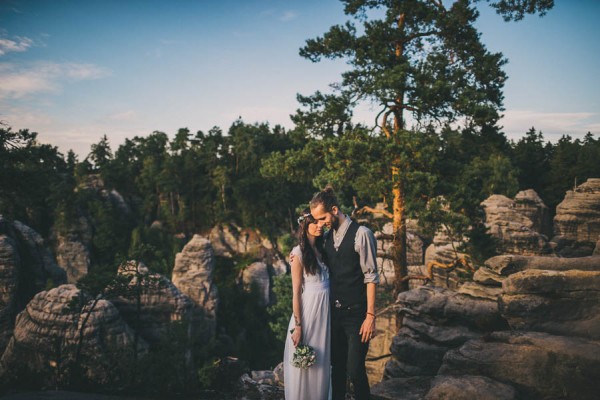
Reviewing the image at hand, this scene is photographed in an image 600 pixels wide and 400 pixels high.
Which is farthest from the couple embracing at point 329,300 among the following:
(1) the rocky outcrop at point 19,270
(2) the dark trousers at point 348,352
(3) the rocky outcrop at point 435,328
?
(1) the rocky outcrop at point 19,270

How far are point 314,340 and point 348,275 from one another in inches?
28.6

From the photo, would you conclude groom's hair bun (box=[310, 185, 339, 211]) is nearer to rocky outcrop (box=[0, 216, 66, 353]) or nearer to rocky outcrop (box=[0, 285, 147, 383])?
rocky outcrop (box=[0, 285, 147, 383])

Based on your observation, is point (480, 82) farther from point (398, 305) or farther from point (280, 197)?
point (280, 197)

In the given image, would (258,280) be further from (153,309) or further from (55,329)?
(55,329)

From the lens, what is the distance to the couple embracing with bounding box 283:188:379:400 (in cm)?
353

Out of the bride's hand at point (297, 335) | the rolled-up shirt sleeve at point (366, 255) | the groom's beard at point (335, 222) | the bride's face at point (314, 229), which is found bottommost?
the bride's hand at point (297, 335)

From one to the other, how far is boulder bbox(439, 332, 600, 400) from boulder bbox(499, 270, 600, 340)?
0.53 m

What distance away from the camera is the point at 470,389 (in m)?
3.75

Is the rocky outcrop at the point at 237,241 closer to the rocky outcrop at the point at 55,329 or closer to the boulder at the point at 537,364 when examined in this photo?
the rocky outcrop at the point at 55,329

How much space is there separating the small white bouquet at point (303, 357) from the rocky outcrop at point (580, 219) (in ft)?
102

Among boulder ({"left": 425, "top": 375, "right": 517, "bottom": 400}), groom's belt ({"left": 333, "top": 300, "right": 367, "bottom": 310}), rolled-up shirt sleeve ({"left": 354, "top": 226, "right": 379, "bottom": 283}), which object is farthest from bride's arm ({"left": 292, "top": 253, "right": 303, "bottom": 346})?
boulder ({"left": 425, "top": 375, "right": 517, "bottom": 400})

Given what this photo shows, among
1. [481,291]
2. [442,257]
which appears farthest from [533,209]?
[481,291]

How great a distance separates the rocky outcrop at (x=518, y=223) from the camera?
20703mm

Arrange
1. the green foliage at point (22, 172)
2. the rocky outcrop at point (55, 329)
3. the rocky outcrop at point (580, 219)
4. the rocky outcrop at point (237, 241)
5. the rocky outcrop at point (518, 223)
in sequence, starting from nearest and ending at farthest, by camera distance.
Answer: the green foliage at point (22, 172) → the rocky outcrop at point (55, 329) → the rocky outcrop at point (518, 223) → the rocky outcrop at point (580, 219) → the rocky outcrop at point (237, 241)
